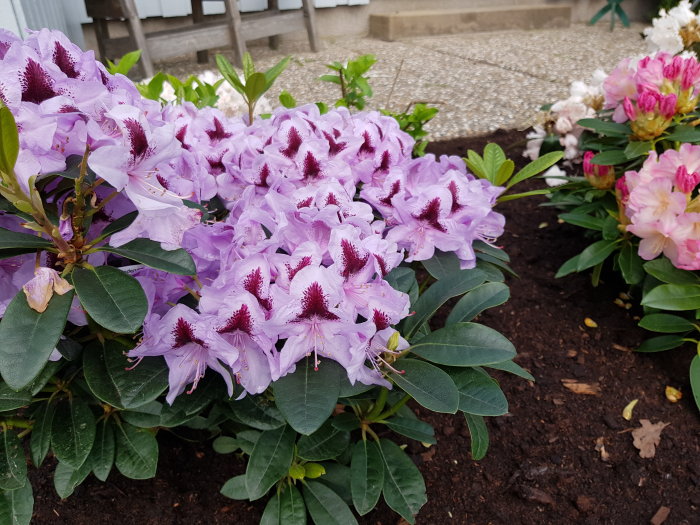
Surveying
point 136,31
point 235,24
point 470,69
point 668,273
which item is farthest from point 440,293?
point 235,24

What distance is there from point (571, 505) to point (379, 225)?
0.92m

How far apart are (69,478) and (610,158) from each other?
1709mm

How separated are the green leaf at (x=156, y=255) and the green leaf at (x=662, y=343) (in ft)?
4.98

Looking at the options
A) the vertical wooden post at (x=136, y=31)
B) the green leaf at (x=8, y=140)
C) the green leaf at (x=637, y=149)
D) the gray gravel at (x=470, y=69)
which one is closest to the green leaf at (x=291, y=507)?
the green leaf at (x=8, y=140)

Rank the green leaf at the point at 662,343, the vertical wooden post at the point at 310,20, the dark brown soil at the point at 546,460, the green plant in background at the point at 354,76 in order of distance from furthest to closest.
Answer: the vertical wooden post at the point at 310,20 → the green plant in background at the point at 354,76 → the green leaf at the point at 662,343 → the dark brown soil at the point at 546,460

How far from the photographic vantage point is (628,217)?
1.81 meters

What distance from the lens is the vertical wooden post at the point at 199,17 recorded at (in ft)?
17.8

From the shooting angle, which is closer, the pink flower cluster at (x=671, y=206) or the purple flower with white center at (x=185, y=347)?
the purple flower with white center at (x=185, y=347)

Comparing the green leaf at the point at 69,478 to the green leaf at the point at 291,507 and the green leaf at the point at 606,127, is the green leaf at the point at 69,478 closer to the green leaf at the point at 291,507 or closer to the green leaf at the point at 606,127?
the green leaf at the point at 291,507

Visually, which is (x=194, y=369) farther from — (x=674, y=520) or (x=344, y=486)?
(x=674, y=520)

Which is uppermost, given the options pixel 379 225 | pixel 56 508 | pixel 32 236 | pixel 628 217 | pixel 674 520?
pixel 32 236

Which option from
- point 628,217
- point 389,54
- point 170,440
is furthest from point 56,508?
point 389,54

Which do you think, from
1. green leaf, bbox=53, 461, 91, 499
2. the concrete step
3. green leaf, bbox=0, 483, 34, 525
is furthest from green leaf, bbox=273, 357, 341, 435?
the concrete step

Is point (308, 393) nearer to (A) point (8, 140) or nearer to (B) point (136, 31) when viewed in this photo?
(A) point (8, 140)
